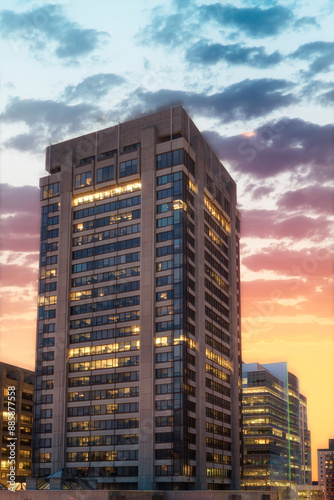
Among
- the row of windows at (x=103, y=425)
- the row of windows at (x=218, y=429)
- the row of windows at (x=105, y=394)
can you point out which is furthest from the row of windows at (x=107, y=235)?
the row of windows at (x=218, y=429)

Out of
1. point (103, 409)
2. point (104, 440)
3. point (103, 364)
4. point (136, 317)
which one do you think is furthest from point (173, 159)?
point (104, 440)

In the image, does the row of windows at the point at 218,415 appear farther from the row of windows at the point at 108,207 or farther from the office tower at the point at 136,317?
the row of windows at the point at 108,207

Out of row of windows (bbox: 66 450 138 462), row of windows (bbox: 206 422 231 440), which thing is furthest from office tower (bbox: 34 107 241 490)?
row of windows (bbox: 206 422 231 440)

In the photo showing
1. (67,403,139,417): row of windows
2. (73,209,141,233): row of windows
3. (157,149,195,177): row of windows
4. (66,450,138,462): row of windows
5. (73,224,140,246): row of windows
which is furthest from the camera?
(73,209,141,233): row of windows

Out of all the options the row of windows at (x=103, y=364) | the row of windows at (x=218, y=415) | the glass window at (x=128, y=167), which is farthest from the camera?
the glass window at (x=128, y=167)

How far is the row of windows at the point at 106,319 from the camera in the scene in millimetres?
154000

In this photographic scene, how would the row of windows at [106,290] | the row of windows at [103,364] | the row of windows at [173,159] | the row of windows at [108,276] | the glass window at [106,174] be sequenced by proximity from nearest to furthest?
the row of windows at [103,364] → the row of windows at [106,290] → the row of windows at [108,276] → the row of windows at [173,159] → the glass window at [106,174]

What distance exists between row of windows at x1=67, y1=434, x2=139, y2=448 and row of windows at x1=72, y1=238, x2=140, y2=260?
45.8 m

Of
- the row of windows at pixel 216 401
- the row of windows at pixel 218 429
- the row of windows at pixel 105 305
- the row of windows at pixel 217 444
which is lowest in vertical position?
the row of windows at pixel 217 444

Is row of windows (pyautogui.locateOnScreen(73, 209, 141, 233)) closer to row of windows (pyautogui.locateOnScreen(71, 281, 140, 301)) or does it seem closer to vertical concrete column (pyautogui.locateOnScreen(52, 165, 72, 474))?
vertical concrete column (pyautogui.locateOnScreen(52, 165, 72, 474))

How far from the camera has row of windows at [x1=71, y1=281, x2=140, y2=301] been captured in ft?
512

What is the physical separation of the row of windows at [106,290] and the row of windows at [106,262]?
565cm

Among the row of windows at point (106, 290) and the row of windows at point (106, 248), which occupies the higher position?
the row of windows at point (106, 248)

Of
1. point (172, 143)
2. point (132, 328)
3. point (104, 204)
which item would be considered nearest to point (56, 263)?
point (104, 204)
